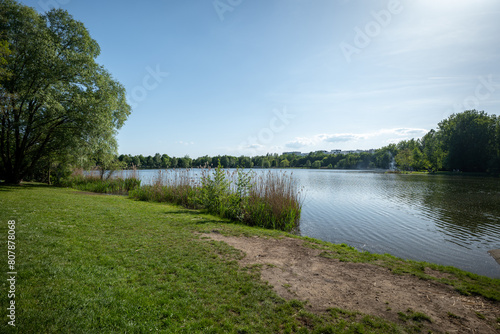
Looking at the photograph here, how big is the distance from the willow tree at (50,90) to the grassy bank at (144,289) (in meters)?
13.0

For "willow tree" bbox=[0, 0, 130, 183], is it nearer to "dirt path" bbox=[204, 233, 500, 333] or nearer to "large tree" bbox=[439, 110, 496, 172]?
"dirt path" bbox=[204, 233, 500, 333]

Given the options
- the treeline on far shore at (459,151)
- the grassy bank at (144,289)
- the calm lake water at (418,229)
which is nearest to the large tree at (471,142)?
the treeline on far shore at (459,151)

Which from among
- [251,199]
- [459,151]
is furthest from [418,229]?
[459,151]

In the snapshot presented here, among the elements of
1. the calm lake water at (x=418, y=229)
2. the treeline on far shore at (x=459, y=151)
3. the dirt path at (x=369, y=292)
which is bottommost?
the calm lake water at (x=418, y=229)

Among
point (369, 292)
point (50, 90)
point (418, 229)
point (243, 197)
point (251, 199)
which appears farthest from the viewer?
point (50, 90)

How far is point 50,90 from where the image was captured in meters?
16.1

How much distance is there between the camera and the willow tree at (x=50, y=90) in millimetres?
15867

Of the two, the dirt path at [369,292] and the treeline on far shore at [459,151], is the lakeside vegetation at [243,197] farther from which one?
the treeline on far shore at [459,151]

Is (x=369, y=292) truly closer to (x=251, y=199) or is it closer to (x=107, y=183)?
(x=251, y=199)

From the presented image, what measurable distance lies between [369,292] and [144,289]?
4229mm

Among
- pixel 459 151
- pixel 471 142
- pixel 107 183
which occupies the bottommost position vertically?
pixel 107 183

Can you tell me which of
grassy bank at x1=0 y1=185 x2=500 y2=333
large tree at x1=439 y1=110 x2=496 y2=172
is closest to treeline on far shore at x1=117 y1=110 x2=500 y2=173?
large tree at x1=439 y1=110 x2=496 y2=172

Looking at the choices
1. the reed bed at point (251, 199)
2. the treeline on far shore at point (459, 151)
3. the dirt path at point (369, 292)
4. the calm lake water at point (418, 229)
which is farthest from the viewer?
the treeline on far shore at point (459, 151)

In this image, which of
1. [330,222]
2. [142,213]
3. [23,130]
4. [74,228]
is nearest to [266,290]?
[74,228]
